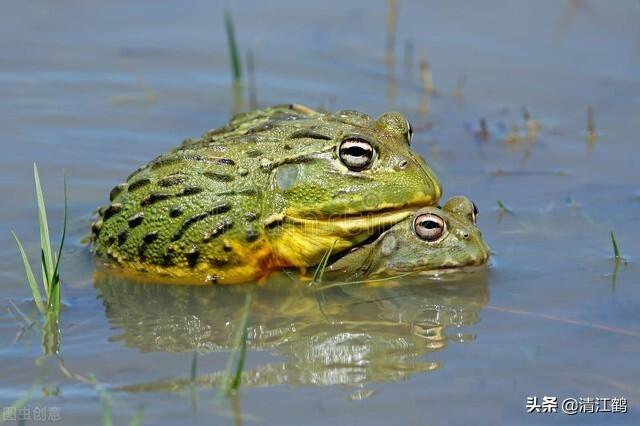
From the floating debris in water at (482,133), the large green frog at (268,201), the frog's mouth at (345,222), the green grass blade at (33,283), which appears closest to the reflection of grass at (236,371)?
the green grass blade at (33,283)

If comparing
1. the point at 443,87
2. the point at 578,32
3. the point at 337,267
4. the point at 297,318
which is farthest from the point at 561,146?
the point at 297,318

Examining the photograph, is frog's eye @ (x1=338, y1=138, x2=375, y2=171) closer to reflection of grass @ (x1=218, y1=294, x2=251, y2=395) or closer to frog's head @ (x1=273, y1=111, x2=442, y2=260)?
frog's head @ (x1=273, y1=111, x2=442, y2=260)

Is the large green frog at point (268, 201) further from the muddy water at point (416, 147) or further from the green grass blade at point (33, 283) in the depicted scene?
the green grass blade at point (33, 283)

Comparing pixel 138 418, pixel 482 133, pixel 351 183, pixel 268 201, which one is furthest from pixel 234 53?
pixel 138 418

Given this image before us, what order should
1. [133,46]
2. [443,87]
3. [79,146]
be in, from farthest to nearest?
1. [133,46]
2. [443,87]
3. [79,146]

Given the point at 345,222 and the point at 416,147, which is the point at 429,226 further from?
the point at 416,147

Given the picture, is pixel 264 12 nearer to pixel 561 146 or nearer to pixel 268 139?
pixel 561 146

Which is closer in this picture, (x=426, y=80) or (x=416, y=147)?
(x=416, y=147)
